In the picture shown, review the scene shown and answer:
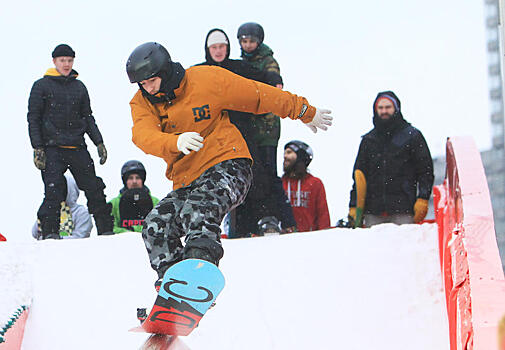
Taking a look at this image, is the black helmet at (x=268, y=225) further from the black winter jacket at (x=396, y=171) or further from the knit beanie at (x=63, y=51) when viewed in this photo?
the knit beanie at (x=63, y=51)

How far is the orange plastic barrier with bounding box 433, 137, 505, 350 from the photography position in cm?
268

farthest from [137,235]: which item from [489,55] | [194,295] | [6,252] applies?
[489,55]

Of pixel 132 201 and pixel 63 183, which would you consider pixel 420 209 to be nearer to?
pixel 132 201

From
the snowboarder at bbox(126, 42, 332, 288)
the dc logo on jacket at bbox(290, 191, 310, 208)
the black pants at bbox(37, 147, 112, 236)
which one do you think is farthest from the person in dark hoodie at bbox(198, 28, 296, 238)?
the snowboarder at bbox(126, 42, 332, 288)

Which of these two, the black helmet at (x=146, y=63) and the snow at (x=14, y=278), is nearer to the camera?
the black helmet at (x=146, y=63)

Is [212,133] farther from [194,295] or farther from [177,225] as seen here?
[194,295]

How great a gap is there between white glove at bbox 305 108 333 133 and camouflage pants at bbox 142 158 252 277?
0.57m

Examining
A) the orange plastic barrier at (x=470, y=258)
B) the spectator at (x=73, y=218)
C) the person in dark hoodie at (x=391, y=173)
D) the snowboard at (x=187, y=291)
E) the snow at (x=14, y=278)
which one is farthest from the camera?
the spectator at (x=73, y=218)

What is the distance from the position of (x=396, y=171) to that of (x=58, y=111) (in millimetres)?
3044

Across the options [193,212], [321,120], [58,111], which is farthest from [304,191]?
[193,212]

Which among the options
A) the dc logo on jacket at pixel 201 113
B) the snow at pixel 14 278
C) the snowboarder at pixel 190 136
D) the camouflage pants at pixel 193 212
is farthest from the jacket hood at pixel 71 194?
the dc logo on jacket at pixel 201 113

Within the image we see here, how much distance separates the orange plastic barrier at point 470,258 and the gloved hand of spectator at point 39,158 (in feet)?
11.3

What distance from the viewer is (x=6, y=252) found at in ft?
17.0

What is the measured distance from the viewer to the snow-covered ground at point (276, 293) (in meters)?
4.23
